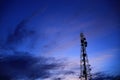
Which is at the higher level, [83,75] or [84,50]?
[84,50]

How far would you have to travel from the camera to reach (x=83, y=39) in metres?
27.6

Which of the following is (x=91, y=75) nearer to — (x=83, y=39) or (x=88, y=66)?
(x=88, y=66)

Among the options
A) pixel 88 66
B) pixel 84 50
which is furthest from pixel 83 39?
pixel 88 66

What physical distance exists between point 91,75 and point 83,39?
4329mm

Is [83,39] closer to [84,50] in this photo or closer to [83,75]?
[84,50]

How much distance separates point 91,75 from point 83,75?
989 mm

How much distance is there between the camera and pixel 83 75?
26531 millimetres

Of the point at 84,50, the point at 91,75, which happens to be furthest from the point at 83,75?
the point at 84,50

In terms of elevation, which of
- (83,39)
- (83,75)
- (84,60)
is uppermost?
(83,39)

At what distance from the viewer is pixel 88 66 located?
88.8 ft

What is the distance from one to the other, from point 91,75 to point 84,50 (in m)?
3.13

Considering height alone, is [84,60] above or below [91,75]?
above

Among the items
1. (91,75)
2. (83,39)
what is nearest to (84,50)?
(83,39)

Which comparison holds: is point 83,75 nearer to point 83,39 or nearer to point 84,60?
point 84,60
